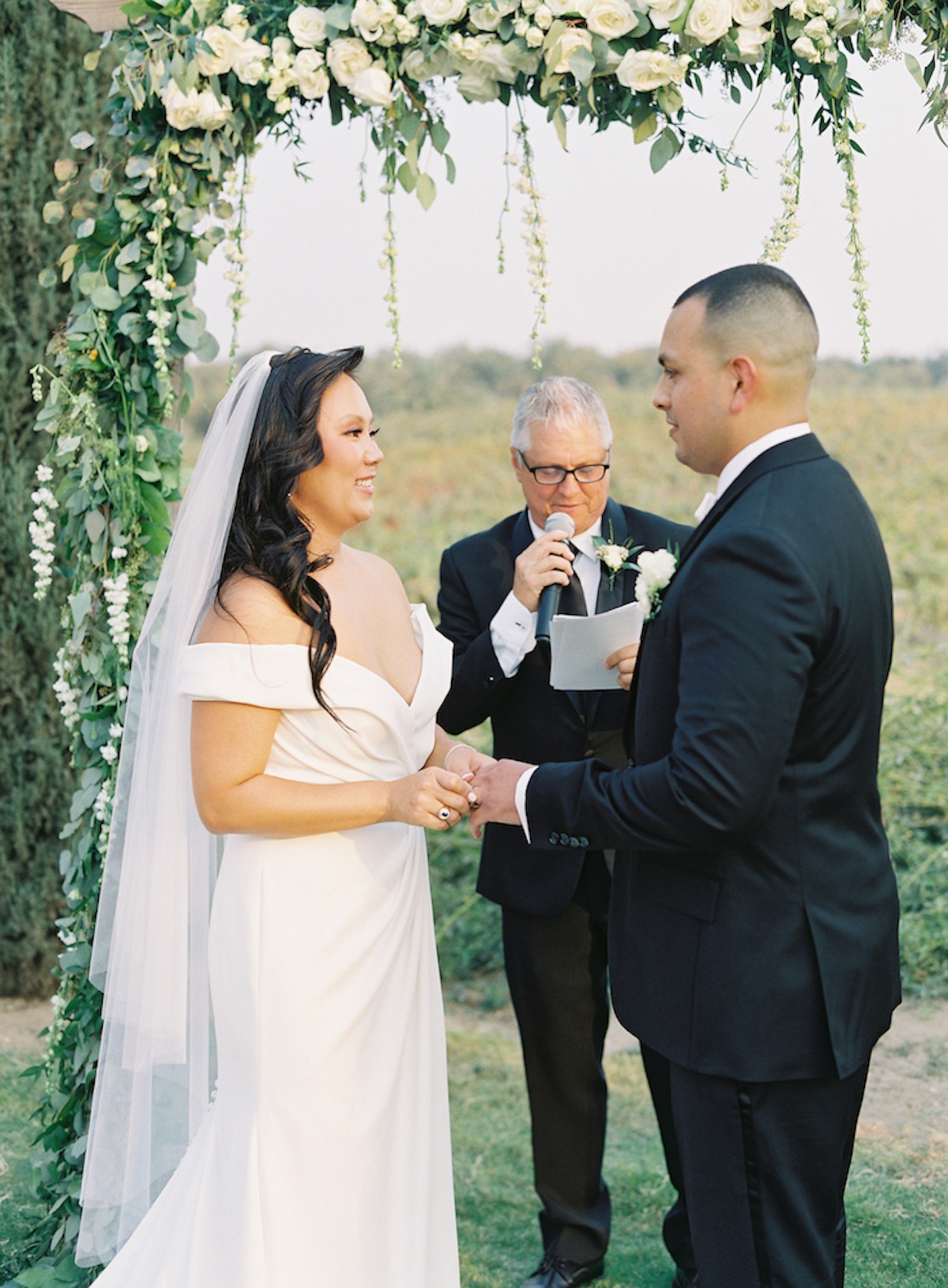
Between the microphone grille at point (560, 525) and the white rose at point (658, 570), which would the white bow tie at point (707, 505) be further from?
the microphone grille at point (560, 525)

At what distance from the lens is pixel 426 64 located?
292cm

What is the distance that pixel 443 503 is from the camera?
41.9 ft

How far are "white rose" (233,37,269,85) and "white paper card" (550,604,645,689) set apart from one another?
141 centimetres

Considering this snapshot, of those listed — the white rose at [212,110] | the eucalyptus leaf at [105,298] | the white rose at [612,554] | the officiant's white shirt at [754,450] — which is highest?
the white rose at [212,110]

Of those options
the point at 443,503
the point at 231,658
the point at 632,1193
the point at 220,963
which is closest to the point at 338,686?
the point at 231,658

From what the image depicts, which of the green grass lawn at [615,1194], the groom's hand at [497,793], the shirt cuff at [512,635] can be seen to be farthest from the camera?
the green grass lawn at [615,1194]

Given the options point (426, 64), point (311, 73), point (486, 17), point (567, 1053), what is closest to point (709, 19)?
point (486, 17)

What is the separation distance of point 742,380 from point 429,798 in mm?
1032

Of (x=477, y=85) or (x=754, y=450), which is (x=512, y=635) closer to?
(x=754, y=450)

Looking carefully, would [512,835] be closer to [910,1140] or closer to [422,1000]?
[422,1000]

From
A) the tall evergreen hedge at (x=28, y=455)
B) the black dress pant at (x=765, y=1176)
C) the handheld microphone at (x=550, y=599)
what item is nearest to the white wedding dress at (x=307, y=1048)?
the handheld microphone at (x=550, y=599)

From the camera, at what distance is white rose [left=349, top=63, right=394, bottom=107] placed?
2.91m

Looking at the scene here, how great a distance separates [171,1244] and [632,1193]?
2.04 meters

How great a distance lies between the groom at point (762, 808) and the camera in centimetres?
223
